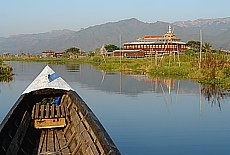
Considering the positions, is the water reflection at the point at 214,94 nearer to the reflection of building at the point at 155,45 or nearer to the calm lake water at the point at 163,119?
the calm lake water at the point at 163,119

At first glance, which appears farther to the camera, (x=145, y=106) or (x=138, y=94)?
(x=138, y=94)

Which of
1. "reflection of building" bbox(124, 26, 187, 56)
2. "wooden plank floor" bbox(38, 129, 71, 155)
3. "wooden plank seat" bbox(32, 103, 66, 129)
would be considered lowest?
"wooden plank floor" bbox(38, 129, 71, 155)

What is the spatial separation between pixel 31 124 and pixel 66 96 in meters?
1.40

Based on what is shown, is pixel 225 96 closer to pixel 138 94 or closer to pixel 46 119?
pixel 138 94

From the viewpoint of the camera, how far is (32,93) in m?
8.28

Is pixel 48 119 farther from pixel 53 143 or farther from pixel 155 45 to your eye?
pixel 155 45

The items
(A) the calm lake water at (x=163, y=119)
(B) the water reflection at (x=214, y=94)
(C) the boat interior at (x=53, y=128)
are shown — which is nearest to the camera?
(C) the boat interior at (x=53, y=128)

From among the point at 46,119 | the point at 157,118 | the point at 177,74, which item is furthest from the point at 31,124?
the point at 177,74

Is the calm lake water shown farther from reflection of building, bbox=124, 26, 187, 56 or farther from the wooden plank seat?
reflection of building, bbox=124, 26, 187, 56

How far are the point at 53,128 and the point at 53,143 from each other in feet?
3.50

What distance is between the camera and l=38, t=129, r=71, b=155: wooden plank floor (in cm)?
614

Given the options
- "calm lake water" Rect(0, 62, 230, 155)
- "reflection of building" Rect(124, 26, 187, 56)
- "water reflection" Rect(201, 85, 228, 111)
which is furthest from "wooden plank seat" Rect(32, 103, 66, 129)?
"reflection of building" Rect(124, 26, 187, 56)

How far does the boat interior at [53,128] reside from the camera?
4801 mm

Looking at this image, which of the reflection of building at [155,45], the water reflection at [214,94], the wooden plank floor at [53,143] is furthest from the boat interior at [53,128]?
the reflection of building at [155,45]
